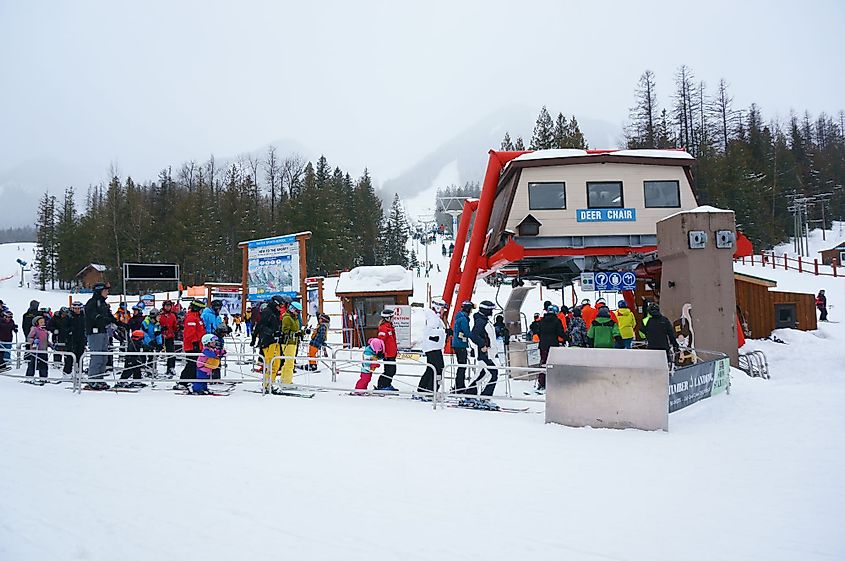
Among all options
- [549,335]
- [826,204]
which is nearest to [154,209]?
[549,335]

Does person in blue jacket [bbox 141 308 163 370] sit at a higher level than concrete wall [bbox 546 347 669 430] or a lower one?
higher

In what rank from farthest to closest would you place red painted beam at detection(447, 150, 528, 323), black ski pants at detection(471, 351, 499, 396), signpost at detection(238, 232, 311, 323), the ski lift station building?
1. red painted beam at detection(447, 150, 528, 323)
2. the ski lift station building
3. signpost at detection(238, 232, 311, 323)
4. black ski pants at detection(471, 351, 499, 396)

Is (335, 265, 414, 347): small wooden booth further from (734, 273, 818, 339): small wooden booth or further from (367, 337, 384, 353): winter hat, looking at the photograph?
(734, 273, 818, 339): small wooden booth

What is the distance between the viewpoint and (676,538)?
452 centimetres

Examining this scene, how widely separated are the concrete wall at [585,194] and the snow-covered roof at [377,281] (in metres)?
5.49

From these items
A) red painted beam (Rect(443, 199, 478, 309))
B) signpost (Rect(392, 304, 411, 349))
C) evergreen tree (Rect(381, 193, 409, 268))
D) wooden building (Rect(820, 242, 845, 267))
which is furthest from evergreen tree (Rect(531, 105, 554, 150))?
signpost (Rect(392, 304, 411, 349))

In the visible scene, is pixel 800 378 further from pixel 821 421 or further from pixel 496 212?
pixel 496 212

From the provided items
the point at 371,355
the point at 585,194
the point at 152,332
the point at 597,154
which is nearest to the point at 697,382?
the point at 371,355

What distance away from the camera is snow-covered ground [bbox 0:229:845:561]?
4.37m

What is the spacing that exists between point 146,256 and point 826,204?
76.5 metres

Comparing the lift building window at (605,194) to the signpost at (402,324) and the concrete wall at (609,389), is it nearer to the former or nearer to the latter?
the signpost at (402,324)

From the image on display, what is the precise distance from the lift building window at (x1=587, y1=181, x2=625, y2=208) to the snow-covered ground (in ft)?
37.9

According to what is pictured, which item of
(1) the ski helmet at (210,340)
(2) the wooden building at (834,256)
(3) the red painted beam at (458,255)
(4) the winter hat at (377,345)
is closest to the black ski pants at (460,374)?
(4) the winter hat at (377,345)

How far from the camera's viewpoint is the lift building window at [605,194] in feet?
65.4
